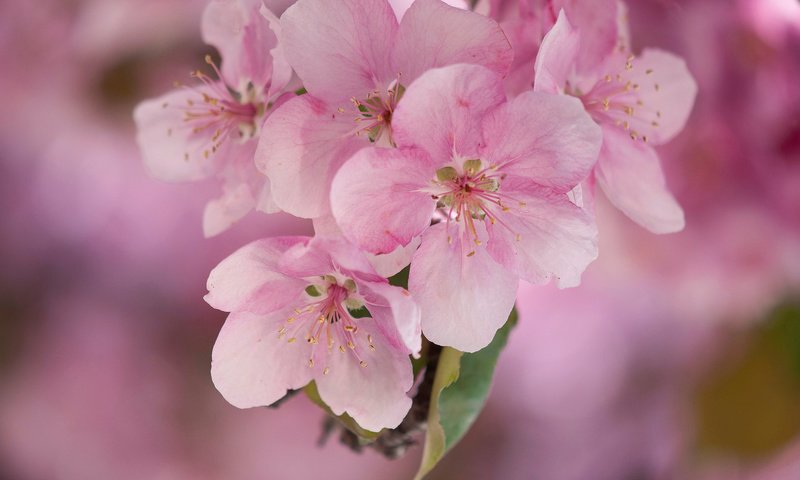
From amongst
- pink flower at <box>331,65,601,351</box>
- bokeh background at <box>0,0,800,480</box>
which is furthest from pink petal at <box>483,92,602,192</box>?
bokeh background at <box>0,0,800,480</box>

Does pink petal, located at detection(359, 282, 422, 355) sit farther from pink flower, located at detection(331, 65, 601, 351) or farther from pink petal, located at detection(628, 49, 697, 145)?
pink petal, located at detection(628, 49, 697, 145)

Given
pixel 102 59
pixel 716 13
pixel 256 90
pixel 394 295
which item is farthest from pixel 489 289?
pixel 102 59

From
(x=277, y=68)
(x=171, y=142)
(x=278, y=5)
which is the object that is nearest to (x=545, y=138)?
(x=277, y=68)

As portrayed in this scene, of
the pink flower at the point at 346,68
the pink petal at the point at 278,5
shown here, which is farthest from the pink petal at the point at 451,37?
the pink petal at the point at 278,5

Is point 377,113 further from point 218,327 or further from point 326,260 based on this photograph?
point 218,327

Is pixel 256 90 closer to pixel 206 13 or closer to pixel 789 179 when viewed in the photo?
pixel 206 13

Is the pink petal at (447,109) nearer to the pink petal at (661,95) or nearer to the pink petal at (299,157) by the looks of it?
the pink petal at (299,157)
